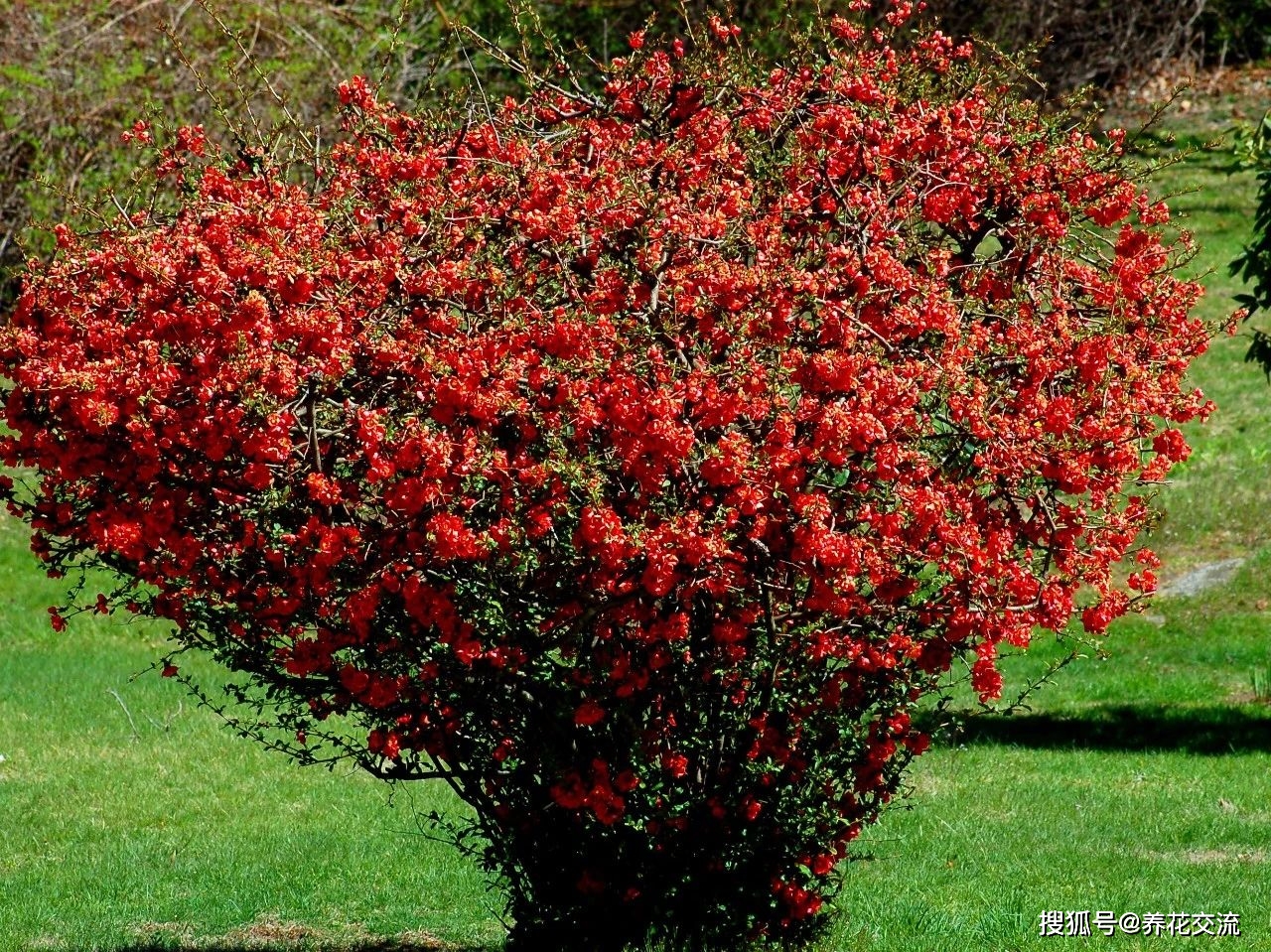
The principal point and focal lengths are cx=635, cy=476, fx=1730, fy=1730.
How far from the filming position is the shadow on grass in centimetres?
955

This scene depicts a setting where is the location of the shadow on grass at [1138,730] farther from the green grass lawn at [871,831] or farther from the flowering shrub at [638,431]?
the flowering shrub at [638,431]

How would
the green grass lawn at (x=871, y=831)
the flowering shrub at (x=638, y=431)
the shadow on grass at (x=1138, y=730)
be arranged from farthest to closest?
the shadow on grass at (x=1138, y=730), the green grass lawn at (x=871, y=831), the flowering shrub at (x=638, y=431)

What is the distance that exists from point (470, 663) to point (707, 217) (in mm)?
1373

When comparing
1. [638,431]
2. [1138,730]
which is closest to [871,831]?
[1138,730]

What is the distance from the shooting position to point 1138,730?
994 centimetres

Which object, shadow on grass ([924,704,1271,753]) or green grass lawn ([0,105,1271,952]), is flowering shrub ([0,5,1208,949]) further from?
shadow on grass ([924,704,1271,753])

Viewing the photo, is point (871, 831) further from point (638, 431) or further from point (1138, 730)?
point (638, 431)

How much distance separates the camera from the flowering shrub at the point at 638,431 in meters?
4.28

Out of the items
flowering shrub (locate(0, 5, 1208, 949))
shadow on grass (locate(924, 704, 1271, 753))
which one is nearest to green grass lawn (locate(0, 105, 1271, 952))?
shadow on grass (locate(924, 704, 1271, 753))

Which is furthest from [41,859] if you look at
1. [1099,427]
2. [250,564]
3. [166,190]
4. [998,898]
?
[166,190]

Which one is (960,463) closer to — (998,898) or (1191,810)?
(998,898)

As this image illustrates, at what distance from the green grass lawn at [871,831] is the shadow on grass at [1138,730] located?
0.02 meters

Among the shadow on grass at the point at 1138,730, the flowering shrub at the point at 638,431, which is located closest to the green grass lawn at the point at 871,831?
the shadow on grass at the point at 1138,730

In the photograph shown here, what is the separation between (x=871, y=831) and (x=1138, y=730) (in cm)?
269
